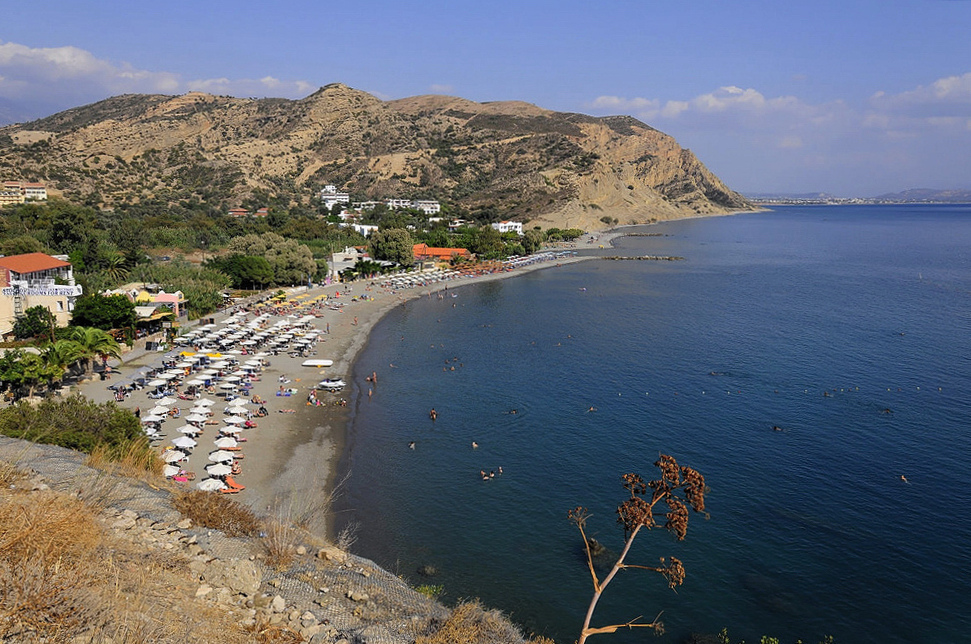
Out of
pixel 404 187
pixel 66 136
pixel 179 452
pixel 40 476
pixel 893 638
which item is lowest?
pixel 893 638

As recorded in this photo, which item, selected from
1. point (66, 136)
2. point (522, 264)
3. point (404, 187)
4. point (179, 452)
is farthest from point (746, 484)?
point (66, 136)

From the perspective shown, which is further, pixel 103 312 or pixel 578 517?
pixel 103 312

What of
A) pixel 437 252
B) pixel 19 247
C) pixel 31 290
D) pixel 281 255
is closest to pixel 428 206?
pixel 437 252

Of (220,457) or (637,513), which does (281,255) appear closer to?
(220,457)

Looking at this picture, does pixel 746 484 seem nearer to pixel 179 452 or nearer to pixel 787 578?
pixel 787 578

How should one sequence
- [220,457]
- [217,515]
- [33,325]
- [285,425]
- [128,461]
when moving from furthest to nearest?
[33,325] → [285,425] → [220,457] → [128,461] → [217,515]

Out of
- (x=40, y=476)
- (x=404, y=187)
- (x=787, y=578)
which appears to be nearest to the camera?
(x=40, y=476)

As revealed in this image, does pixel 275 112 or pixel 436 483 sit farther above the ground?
pixel 275 112
